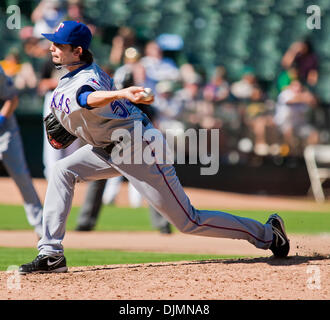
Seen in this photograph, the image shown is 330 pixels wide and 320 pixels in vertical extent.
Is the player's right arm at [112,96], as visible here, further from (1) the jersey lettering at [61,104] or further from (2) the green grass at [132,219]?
(2) the green grass at [132,219]

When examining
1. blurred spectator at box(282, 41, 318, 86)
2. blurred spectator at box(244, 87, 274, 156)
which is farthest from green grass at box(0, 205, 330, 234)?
blurred spectator at box(282, 41, 318, 86)

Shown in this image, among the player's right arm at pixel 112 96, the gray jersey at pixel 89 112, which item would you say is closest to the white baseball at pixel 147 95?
the player's right arm at pixel 112 96

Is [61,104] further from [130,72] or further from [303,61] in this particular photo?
[303,61]

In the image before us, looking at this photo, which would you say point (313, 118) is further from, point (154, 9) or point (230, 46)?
point (154, 9)

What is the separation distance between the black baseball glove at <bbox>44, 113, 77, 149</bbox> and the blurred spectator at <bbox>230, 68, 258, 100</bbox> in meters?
8.08

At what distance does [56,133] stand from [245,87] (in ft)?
28.4

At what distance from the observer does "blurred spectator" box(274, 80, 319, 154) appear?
12148 mm

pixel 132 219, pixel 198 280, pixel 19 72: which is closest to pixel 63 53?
pixel 198 280

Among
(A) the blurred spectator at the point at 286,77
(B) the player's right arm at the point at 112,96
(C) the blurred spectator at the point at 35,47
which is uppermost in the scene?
(C) the blurred spectator at the point at 35,47

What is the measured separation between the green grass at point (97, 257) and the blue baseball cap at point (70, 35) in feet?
6.05

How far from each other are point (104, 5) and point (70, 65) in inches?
367

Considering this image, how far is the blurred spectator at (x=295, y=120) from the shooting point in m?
12.1

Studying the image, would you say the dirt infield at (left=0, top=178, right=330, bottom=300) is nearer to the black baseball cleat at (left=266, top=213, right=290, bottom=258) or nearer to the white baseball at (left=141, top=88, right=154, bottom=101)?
the black baseball cleat at (left=266, top=213, right=290, bottom=258)
